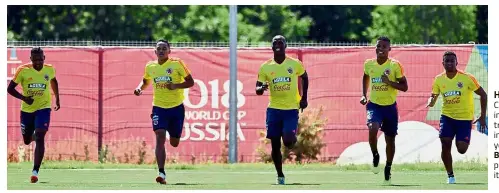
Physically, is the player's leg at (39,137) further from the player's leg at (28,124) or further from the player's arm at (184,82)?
the player's arm at (184,82)

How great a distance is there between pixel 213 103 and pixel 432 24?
1011 inches

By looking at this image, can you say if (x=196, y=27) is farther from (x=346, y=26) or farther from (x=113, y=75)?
(x=113, y=75)

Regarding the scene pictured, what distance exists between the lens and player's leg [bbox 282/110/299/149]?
21.2 meters

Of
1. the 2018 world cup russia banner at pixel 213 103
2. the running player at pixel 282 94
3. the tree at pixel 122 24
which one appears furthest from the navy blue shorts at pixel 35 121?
the tree at pixel 122 24

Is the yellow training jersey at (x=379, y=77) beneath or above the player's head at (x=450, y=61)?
beneath

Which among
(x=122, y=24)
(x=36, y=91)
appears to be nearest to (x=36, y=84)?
(x=36, y=91)

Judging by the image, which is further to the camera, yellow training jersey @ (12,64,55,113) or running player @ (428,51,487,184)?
yellow training jersey @ (12,64,55,113)

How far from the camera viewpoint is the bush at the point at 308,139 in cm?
2856

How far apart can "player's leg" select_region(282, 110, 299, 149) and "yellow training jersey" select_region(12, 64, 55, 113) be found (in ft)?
11.7

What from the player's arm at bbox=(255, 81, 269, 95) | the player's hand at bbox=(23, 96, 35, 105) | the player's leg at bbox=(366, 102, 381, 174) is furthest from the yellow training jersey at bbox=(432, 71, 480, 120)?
the player's hand at bbox=(23, 96, 35, 105)

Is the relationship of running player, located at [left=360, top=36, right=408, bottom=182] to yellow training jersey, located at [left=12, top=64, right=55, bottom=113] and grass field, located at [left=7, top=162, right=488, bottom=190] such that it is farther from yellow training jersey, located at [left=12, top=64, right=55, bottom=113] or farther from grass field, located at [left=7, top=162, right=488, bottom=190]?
yellow training jersey, located at [left=12, top=64, right=55, bottom=113]

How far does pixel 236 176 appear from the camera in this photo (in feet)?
78.7

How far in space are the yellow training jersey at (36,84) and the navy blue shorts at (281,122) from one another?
3.36 meters
